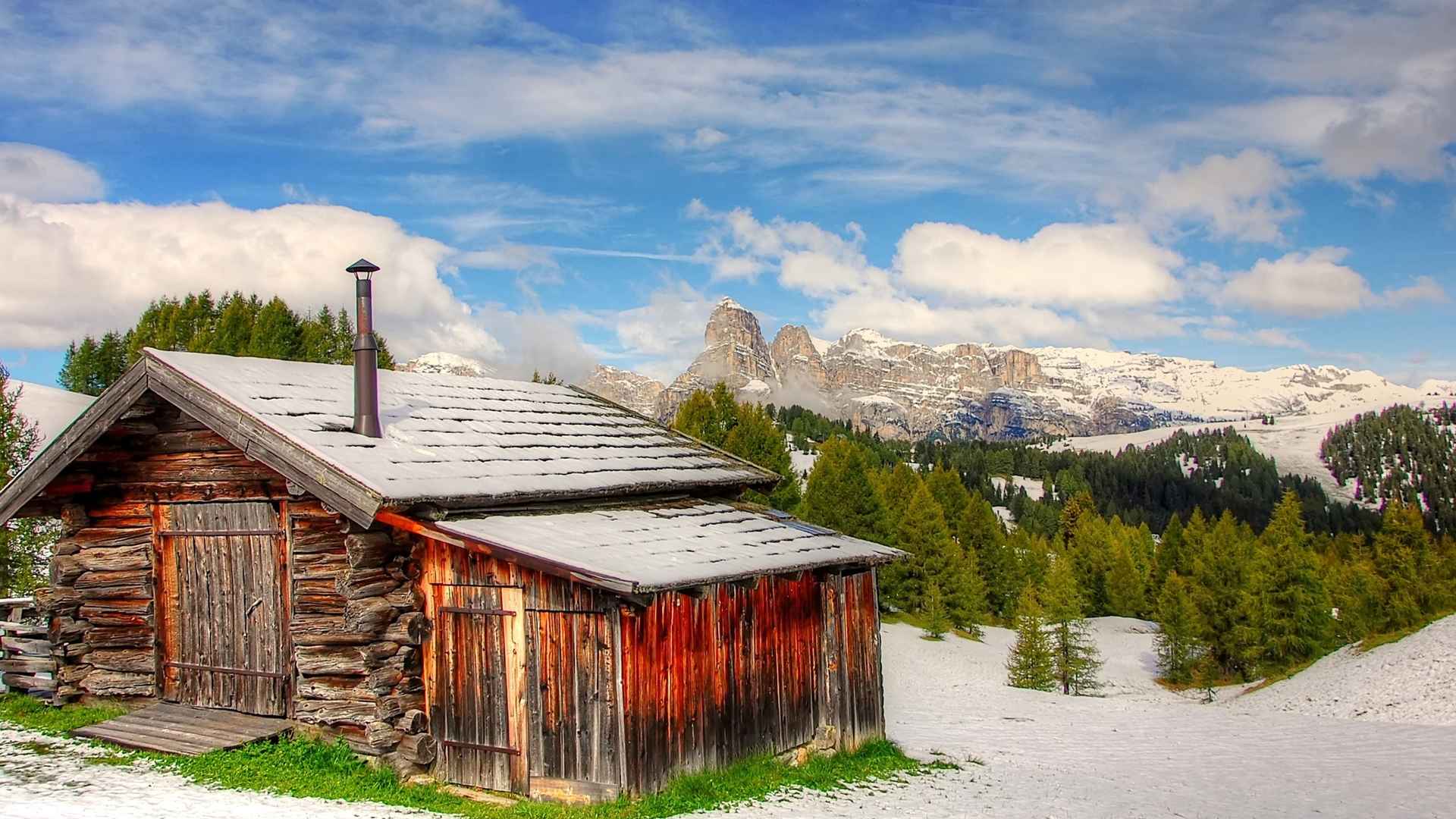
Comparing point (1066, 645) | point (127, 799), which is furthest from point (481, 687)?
point (1066, 645)

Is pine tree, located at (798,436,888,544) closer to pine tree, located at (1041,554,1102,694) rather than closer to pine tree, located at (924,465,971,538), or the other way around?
pine tree, located at (1041,554,1102,694)

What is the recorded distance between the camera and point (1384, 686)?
3788cm

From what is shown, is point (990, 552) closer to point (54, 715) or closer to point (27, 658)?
point (27, 658)

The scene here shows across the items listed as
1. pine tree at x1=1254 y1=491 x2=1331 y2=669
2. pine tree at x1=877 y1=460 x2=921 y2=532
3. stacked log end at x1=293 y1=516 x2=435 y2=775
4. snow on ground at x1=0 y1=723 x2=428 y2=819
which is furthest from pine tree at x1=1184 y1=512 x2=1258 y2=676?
snow on ground at x1=0 y1=723 x2=428 y2=819

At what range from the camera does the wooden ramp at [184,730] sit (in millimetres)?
14422

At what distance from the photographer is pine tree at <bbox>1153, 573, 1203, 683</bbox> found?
54344 mm

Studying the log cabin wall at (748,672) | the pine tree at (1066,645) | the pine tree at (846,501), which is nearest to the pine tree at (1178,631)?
the pine tree at (1066,645)

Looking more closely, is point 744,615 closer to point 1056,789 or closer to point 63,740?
point 1056,789

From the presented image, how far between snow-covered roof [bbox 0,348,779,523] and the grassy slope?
11.6 ft

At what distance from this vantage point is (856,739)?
682 inches

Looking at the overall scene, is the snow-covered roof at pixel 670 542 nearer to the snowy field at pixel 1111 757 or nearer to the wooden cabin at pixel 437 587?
the wooden cabin at pixel 437 587

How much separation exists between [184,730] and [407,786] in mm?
4072

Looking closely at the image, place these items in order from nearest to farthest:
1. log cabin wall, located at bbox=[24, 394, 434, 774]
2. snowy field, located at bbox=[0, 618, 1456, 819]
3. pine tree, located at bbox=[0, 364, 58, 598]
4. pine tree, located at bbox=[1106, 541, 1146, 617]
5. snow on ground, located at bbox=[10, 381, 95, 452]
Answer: snowy field, located at bbox=[0, 618, 1456, 819]
log cabin wall, located at bbox=[24, 394, 434, 774]
pine tree, located at bbox=[0, 364, 58, 598]
pine tree, located at bbox=[1106, 541, 1146, 617]
snow on ground, located at bbox=[10, 381, 95, 452]

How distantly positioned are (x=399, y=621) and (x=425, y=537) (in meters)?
1.21
